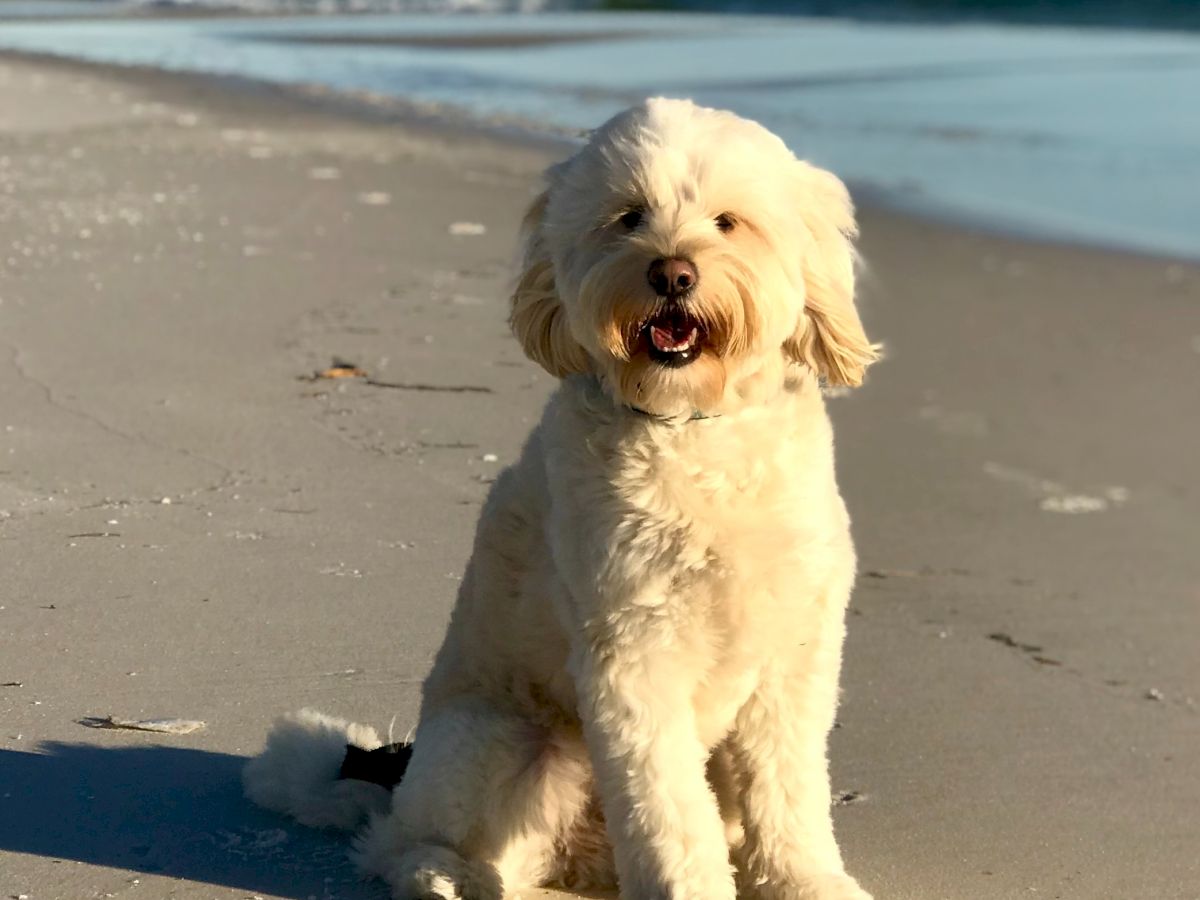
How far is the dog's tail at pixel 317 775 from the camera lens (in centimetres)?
342

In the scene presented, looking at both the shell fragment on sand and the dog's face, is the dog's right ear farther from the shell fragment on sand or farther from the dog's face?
the shell fragment on sand

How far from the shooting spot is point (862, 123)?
→ 1791cm

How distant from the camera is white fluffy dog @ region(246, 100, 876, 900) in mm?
2975

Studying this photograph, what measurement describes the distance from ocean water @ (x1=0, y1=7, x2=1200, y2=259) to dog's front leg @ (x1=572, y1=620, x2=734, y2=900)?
8.72 m

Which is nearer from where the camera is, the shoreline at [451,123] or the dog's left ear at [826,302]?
the dog's left ear at [826,302]

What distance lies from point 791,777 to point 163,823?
1.19 m

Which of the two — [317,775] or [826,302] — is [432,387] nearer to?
[317,775]

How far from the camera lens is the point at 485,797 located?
3217 millimetres

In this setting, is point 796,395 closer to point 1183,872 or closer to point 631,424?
point 631,424

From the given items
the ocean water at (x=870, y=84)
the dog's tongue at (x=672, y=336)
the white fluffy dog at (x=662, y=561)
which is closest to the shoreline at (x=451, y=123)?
the ocean water at (x=870, y=84)

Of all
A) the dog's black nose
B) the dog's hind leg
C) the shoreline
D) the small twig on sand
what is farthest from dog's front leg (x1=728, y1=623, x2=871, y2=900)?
the shoreline

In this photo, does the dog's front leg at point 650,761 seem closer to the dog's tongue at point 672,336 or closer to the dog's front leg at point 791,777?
the dog's front leg at point 791,777

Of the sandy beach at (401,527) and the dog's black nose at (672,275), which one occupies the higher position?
the dog's black nose at (672,275)

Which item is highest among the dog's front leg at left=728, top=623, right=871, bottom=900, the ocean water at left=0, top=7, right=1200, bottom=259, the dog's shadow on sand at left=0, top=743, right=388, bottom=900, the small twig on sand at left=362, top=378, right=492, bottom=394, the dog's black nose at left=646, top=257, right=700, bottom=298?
the dog's black nose at left=646, top=257, right=700, bottom=298
